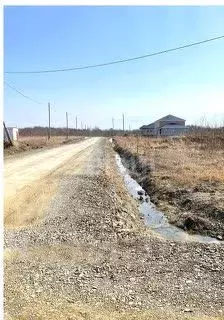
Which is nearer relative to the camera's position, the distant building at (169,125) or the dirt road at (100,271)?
the dirt road at (100,271)

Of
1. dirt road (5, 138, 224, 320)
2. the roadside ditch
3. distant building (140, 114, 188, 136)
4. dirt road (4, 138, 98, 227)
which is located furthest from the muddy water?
distant building (140, 114, 188, 136)

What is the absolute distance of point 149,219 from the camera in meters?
11.6

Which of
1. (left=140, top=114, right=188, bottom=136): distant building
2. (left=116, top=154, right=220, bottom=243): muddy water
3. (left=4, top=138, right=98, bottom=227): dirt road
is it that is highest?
(left=140, top=114, right=188, bottom=136): distant building

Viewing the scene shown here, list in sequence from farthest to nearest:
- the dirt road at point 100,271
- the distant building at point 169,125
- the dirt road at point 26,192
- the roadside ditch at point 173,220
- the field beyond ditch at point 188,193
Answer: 1. the distant building at point 169,125
2. the field beyond ditch at point 188,193
3. the roadside ditch at point 173,220
4. the dirt road at point 26,192
5. the dirt road at point 100,271

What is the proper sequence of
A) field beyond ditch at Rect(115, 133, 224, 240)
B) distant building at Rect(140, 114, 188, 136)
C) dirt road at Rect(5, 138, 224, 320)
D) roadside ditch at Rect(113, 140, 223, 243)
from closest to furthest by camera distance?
dirt road at Rect(5, 138, 224, 320) < roadside ditch at Rect(113, 140, 223, 243) < field beyond ditch at Rect(115, 133, 224, 240) < distant building at Rect(140, 114, 188, 136)

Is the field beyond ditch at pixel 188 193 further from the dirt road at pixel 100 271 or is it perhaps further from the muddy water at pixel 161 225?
the dirt road at pixel 100 271

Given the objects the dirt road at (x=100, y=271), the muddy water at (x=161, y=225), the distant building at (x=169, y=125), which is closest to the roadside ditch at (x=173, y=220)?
the muddy water at (x=161, y=225)

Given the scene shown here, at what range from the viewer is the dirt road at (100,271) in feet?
14.7

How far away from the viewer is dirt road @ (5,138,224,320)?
14.7ft

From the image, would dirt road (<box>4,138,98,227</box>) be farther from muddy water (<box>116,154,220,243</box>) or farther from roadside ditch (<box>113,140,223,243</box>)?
roadside ditch (<box>113,140,223,243</box>)

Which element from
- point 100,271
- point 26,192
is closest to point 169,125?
point 26,192

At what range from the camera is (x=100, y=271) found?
566 centimetres

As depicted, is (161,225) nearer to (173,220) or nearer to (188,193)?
(173,220)
